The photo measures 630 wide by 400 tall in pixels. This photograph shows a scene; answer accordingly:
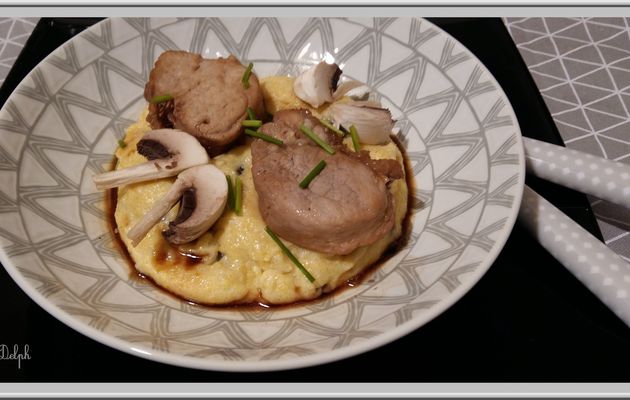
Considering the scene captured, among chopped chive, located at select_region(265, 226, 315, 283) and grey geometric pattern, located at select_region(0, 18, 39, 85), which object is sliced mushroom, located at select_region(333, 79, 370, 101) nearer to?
chopped chive, located at select_region(265, 226, 315, 283)

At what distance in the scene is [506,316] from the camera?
2.52 meters

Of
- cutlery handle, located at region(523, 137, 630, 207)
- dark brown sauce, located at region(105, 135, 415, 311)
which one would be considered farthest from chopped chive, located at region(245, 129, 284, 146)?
cutlery handle, located at region(523, 137, 630, 207)

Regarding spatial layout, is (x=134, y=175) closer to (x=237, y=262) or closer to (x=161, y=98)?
(x=161, y=98)

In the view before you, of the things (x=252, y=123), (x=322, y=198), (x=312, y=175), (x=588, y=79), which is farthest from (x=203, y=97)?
(x=588, y=79)

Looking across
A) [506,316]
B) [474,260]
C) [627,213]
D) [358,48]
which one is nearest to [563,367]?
[506,316]

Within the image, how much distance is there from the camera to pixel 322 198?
8.04ft

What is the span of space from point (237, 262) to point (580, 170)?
1900 millimetres

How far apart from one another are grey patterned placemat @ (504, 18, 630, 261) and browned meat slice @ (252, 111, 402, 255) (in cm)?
157

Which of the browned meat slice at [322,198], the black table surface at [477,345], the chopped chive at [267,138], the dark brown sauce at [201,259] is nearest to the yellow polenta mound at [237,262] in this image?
the dark brown sauce at [201,259]

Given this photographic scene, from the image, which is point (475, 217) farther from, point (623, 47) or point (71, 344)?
point (623, 47)

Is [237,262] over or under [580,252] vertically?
over

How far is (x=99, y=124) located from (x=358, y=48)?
1.75 m

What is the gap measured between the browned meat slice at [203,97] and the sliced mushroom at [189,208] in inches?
11.8

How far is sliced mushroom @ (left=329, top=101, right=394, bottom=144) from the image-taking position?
2.94m
